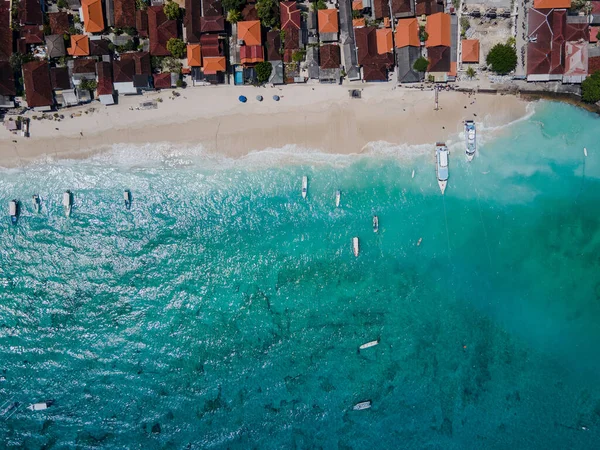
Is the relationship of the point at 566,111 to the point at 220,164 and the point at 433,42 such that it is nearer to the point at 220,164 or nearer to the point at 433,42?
the point at 433,42

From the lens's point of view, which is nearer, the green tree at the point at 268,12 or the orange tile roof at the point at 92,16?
the orange tile roof at the point at 92,16

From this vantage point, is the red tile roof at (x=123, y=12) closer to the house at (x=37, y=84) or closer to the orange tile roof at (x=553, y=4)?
the house at (x=37, y=84)

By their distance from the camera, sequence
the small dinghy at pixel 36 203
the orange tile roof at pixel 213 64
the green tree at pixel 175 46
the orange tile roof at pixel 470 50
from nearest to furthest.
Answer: the orange tile roof at pixel 213 64 < the green tree at pixel 175 46 < the orange tile roof at pixel 470 50 < the small dinghy at pixel 36 203

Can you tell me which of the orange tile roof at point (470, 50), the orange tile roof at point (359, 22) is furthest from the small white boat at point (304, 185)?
the orange tile roof at point (470, 50)

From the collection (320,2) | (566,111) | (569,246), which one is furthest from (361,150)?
(569,246)

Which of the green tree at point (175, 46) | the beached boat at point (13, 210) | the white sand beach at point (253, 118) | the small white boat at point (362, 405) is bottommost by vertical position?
the small white boat at point (362, 405)

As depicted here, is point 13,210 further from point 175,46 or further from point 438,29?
point 438,29
